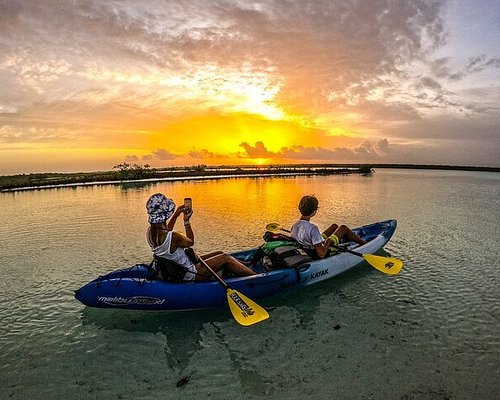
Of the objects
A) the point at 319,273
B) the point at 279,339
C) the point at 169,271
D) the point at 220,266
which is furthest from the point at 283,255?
the point at 169,271

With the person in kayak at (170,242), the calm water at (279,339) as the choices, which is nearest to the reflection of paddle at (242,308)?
the person in kayak at (170,242)

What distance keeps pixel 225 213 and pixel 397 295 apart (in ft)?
41.3

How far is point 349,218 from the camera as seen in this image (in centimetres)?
1806

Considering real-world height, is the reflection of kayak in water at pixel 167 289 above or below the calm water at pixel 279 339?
above

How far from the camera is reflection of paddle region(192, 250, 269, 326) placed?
6.35m

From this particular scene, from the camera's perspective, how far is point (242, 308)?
6.64 metres

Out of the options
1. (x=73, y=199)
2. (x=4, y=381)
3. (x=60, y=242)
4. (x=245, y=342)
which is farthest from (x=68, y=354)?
(x=73, y=199)

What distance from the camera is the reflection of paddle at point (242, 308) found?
635cm

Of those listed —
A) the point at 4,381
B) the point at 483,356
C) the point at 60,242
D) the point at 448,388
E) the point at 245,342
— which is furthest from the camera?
the point at 60,242

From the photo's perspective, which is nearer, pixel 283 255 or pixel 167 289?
pixel 167 289

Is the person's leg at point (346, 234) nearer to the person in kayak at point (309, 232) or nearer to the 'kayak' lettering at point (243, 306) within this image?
the person in kayak at point (309, 232)

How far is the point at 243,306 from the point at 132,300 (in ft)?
7.13

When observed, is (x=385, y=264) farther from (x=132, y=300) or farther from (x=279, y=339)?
(x=132, y=300)

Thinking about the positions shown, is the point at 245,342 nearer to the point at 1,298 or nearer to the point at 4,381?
the point at 4,381
